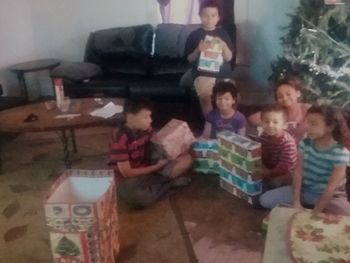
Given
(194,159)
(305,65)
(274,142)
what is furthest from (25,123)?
(305,65)

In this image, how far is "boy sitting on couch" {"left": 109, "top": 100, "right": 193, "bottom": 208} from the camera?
126 inches

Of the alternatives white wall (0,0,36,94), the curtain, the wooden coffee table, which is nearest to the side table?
white wall (0,0,36,94)

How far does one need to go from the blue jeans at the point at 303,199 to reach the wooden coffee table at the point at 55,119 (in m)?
1.07

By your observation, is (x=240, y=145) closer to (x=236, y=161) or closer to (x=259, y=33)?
(x=236, y=161)

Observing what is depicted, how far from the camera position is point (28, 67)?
5.14 m

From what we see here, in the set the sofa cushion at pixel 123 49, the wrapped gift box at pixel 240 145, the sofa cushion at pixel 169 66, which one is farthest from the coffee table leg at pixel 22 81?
the wrapped gift box at pixel 240 145

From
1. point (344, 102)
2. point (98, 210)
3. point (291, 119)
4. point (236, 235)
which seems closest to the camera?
point (98, 210)

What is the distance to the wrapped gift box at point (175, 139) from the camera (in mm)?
3449

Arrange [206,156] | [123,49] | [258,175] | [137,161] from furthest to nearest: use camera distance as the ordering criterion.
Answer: [123,49] → [206,156] → [137,161] → [258,175]

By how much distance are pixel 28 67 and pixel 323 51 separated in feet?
8.86

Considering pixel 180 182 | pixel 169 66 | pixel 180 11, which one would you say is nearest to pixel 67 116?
pixel 180 182

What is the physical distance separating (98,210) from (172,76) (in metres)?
2.58

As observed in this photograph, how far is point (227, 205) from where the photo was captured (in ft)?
10.8

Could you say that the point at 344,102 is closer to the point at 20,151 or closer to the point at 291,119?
the point at 291,119
